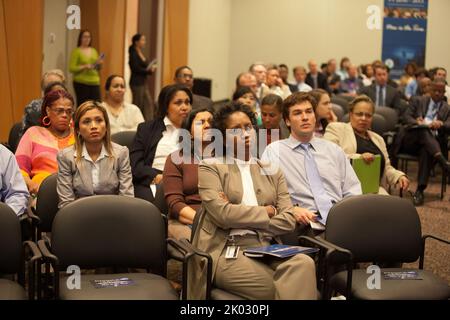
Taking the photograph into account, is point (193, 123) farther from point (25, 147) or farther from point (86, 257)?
point (86, 257)

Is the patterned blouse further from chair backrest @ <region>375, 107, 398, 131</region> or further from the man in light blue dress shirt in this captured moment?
chair backrest @ <region>375, 107, 398, 131</region>

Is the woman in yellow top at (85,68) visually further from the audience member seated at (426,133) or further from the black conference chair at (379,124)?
the audience member seated at (426,133)

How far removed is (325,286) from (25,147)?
2.30 meters

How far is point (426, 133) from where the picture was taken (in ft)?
26.2

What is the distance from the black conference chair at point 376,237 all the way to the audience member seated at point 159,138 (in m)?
1.63

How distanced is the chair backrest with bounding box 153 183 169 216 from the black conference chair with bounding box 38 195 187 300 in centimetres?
78

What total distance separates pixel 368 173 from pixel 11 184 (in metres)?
2.50

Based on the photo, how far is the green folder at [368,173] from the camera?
5129 mm

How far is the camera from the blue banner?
16578 mm

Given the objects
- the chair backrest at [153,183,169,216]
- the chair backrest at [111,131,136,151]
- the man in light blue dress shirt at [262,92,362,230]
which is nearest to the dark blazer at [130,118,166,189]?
the chair backrest at [111,131,136,151]

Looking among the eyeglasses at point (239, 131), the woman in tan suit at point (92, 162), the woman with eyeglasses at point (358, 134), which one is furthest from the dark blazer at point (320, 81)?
the eyeglasses at point (239, 131)

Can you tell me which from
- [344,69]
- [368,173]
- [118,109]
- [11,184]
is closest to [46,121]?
[11,184]

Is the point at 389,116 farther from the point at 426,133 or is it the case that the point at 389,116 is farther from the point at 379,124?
the point at 379,124

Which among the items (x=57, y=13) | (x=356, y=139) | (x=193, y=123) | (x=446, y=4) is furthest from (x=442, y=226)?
(x=446, y=4)
